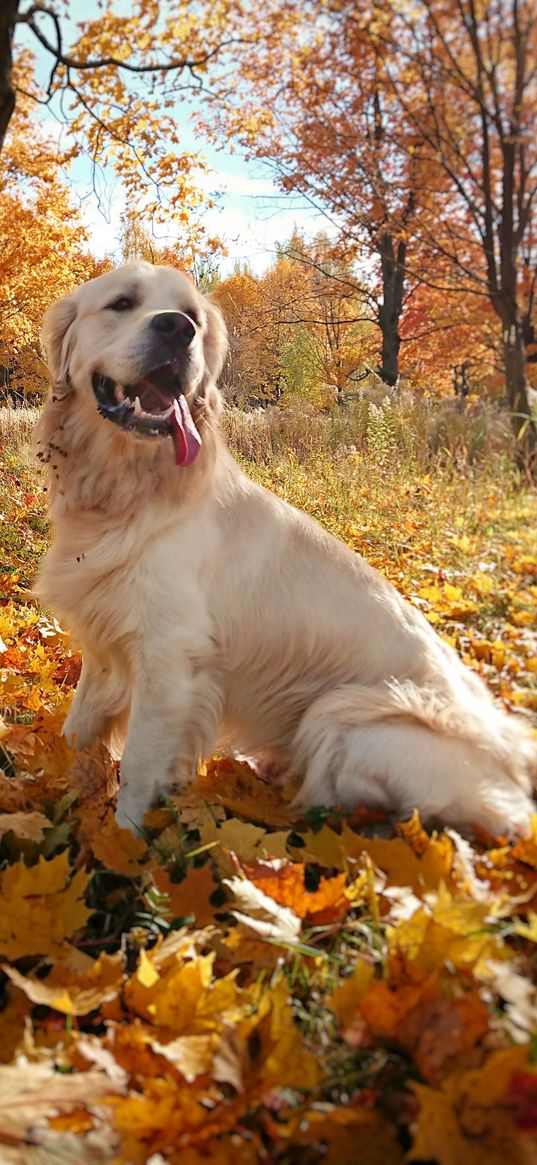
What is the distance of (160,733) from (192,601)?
1.47ft

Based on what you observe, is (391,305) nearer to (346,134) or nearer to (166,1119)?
(346,134)

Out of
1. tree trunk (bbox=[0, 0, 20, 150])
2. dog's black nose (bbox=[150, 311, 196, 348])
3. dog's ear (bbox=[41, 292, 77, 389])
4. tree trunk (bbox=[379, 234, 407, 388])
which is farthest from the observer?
tree trunk (bbox=[379, 234, 407, 388])

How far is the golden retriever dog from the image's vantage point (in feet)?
7.50

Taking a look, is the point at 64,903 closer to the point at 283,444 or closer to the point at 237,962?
the point at 237,962

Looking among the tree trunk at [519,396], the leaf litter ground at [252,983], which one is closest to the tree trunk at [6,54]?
the tree trunk at [519,396]

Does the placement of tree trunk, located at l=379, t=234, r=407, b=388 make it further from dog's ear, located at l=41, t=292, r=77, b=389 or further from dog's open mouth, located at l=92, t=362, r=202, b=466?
dog's open mouth, located at l=92, t=362, r=202, b=466

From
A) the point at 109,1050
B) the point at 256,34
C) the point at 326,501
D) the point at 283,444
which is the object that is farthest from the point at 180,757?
the point at 256,34

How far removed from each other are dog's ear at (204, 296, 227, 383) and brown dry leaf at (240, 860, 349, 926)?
1.95 meters

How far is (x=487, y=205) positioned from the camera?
12.7 feet

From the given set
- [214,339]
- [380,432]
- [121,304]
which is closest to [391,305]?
[380,432]

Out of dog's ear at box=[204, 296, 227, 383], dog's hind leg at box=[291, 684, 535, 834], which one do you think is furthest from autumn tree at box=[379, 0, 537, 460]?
dog's hind leg at box=[291, 684, 535, 834]

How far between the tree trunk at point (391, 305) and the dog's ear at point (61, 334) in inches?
135

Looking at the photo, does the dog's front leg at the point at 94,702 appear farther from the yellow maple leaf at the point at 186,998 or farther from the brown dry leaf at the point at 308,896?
the yellow maple leaf at the point at 186,998

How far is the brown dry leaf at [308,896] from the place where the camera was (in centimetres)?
156
